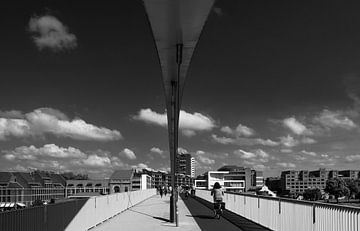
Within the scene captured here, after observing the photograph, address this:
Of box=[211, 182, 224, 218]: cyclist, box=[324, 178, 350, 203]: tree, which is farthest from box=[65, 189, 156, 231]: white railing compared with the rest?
box=[324, 178, 350, 203]: tree

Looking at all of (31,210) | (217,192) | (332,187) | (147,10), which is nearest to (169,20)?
(147,10)

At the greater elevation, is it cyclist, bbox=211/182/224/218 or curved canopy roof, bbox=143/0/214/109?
curved canopy roof, bbox=143/0/214/109

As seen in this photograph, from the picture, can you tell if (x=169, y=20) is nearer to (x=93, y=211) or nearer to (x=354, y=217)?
(x=354, y=217)

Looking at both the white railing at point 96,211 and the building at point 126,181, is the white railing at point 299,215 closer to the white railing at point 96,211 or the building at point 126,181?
the white railing at point 96,211

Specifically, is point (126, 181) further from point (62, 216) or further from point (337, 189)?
point (62, 216)

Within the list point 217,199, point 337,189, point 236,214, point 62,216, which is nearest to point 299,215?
point 62,216

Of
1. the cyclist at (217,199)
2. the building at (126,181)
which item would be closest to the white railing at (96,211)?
the cyclist at (217,199)

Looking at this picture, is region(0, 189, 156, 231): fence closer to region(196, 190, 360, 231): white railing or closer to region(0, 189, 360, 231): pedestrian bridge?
region(0, 189, 360, 231): pedestrian bridge

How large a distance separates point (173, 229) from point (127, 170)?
610ft

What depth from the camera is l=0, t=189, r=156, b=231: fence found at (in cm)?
788

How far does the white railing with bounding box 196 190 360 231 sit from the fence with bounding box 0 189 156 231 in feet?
18.9

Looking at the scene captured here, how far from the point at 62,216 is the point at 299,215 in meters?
5.81

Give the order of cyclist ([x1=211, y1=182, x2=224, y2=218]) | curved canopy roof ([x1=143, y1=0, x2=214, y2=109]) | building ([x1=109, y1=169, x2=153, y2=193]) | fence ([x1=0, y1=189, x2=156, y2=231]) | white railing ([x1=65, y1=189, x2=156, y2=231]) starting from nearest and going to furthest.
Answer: fence ([x1=0, y1=189, x2=156, y2=231])
curved canopy roof ([x1=143, y1=0, x2=214, y2=109])
white railing ([x1=65, y1=189, x2=156, y2=231])
cyclist ([x1=211, y1=182, x2=224, y2=218])
building ([x1=109, y1=169, x2=153, y2=193])

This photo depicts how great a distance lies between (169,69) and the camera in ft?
51.1
